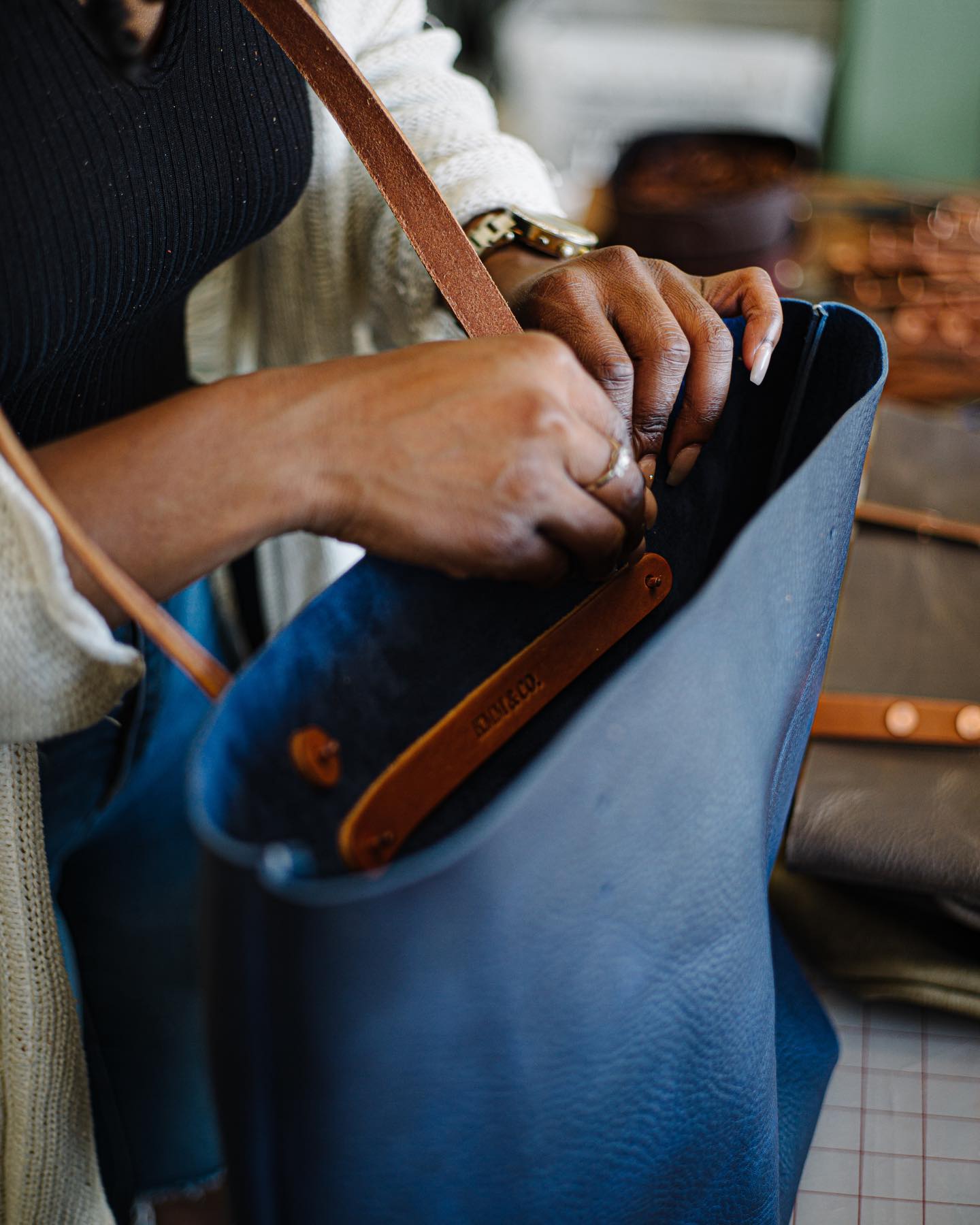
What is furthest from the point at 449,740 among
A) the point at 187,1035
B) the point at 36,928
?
the point at 187,1035

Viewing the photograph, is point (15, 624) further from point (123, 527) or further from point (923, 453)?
point (923, 453)

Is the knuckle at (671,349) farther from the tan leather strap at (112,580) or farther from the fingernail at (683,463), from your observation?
the tan leather strap at (112,580)

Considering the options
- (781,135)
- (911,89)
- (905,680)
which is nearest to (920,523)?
(905,680)

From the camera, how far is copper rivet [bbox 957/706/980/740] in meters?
0.55

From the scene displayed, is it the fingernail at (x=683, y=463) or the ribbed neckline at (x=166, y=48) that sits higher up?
the ribbed neckline at (x=166, y=48)

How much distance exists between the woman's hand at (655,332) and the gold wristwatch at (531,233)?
77 mm

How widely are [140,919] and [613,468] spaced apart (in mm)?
479

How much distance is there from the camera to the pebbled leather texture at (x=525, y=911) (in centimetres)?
27

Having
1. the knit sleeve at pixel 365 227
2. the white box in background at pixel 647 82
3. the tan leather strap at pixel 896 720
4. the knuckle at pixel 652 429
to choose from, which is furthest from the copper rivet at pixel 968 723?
the white box in background at pixel 647 82

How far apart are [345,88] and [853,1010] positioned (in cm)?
50

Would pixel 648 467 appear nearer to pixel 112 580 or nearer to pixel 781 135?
pixel 112 580

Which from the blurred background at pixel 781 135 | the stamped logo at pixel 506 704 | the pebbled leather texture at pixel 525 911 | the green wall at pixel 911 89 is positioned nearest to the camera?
the pebbled leather texture at pixel 525 911

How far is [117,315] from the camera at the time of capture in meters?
0.49

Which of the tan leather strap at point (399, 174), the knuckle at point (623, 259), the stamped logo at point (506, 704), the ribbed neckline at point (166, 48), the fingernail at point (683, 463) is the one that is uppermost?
the ribbed neckline at point (166, 48)
